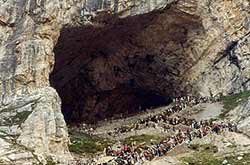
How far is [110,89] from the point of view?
9462 centimetres

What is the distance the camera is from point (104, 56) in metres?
91.4

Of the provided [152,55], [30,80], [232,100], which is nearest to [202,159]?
[232,100]

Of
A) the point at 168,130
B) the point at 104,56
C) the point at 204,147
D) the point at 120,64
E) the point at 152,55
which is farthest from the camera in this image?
the point at 120,64

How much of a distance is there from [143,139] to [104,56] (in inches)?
855

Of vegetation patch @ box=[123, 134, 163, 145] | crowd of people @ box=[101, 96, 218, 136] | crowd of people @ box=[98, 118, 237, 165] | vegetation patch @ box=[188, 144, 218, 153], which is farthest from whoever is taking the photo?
crowd of people @ box=[101, 96, 218, 136]

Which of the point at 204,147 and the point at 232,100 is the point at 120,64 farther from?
the point at 204,147

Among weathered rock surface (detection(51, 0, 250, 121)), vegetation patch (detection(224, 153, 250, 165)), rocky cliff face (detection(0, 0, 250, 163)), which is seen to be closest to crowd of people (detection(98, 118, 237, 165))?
rocky cliff face (detection(0, 0, 250, 163))

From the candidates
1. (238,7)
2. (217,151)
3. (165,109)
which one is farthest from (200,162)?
(238,7)

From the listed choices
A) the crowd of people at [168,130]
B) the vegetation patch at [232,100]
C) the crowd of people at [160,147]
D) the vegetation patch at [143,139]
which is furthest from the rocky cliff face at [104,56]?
Result: the vegetation patch at [143,139]

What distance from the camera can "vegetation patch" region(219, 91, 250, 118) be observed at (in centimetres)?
7575

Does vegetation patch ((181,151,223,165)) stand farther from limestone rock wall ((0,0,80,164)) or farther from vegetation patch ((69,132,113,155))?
vegetation patch ((69,132,113,155))

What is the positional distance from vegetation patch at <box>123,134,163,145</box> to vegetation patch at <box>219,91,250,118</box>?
7856 mm

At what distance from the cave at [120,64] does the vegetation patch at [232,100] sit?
9648 millimetres

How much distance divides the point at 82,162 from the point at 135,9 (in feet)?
76.3
